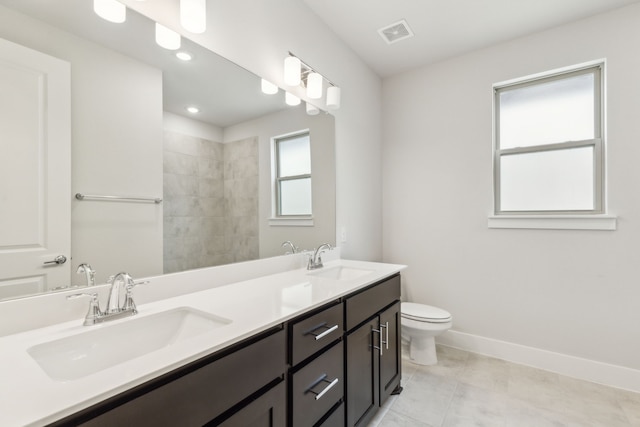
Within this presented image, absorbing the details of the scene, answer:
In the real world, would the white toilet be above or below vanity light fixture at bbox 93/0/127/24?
below

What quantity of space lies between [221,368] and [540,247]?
252 centimetres

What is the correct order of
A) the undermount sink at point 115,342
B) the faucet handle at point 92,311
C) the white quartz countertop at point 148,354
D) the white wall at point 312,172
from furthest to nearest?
the white wall at point 312,172 → the faucet handle at point 92,311 → the undermount sink at point 115,342 → the white quartz countertop at point 148,354

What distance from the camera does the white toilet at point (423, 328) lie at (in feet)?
7.22

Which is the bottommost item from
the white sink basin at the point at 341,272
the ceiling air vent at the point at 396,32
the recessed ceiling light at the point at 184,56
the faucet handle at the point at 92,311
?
the white sink basin at the point at 341,272

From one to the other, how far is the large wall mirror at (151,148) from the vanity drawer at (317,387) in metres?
0.65

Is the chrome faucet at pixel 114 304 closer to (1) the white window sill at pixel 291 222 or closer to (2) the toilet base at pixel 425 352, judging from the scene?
(1) the white window sill at pixel 291 222

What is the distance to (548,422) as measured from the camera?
5.44 feet

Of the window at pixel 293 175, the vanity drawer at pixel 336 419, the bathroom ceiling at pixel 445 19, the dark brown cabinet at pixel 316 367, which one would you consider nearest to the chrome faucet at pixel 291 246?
the window at pixel 293 175

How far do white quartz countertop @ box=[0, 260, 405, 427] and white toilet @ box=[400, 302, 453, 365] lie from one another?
1030 mm

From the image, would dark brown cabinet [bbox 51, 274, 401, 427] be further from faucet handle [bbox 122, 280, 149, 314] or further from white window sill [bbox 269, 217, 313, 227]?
white window sill [bbox 269, 217, 313, 227]

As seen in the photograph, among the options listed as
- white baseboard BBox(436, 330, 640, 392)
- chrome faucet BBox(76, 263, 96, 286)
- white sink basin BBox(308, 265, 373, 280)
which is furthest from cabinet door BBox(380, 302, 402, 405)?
chrome faucet BBox(76, 263, 96, 286)

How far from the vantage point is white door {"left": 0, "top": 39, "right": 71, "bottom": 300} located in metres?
0.82

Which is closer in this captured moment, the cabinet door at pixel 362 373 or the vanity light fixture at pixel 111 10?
the vanity light fixture at pixel 111 10

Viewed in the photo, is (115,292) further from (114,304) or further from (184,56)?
(184,56)
